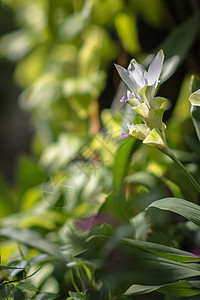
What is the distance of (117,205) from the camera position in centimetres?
51

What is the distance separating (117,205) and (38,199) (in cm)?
47

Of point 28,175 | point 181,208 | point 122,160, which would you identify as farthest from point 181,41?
point 28,175

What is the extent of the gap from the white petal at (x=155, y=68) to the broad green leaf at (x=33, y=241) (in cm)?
25

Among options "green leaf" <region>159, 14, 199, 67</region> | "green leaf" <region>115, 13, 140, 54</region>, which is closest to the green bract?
"green leaf" <region>159, 14, 199, 67</region>

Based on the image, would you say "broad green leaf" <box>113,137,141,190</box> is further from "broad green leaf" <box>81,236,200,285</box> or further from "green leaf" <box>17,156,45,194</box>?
"green leaf" <box>17,156,45,194</box>

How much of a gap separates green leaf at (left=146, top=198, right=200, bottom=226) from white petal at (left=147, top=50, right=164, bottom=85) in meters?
0.11

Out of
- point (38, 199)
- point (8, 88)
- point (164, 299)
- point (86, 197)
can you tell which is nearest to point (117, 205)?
point (164, 299)

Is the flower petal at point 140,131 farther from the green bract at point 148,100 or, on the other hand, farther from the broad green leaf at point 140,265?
the broad green leaf at point 140,265

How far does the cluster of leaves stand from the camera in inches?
15.0

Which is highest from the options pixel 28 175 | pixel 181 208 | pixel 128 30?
pixel 128 30

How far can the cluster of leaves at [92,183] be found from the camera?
0.38 metres

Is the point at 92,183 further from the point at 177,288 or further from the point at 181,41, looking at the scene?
the point at 177,288

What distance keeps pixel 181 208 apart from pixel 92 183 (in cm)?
41

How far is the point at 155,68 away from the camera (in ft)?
1.22
